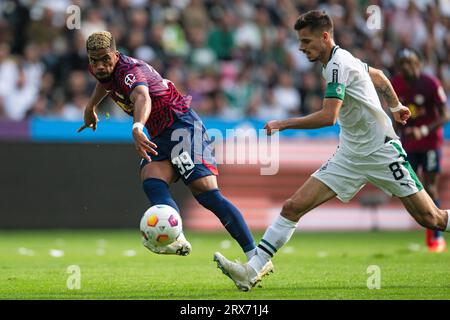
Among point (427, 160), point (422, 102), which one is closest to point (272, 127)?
point (422, 102)

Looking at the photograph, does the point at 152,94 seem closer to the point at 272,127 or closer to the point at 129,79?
the point at 129,79

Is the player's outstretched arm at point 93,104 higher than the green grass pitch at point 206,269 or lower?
higher

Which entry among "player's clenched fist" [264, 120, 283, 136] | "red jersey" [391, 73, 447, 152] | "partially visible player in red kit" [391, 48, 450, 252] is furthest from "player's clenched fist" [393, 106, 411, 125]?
"red jersey" [391, 73, 447, 152]

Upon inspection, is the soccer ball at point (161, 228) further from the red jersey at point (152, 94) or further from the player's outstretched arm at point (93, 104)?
the player's outstretched arm at point (93, 104)

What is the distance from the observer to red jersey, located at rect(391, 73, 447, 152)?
41.8ft

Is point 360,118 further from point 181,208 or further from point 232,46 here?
point 232,46

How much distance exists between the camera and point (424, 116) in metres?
12.9

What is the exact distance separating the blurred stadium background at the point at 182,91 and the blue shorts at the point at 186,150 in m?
8.16

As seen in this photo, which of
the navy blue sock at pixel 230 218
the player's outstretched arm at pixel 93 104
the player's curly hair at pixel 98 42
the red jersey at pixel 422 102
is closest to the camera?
the player's curly hair at pixel 98 42

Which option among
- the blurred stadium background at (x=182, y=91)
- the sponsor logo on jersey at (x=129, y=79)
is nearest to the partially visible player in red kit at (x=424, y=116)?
the blurred stadium background at (x=182, y=91)

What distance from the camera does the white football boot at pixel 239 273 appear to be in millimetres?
8008

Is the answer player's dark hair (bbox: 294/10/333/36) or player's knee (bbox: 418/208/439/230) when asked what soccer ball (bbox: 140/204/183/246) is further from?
player's knee (bbox: 418/208/439/230)

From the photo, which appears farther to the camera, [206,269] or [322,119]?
[206,269]

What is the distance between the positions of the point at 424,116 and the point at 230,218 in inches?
206
